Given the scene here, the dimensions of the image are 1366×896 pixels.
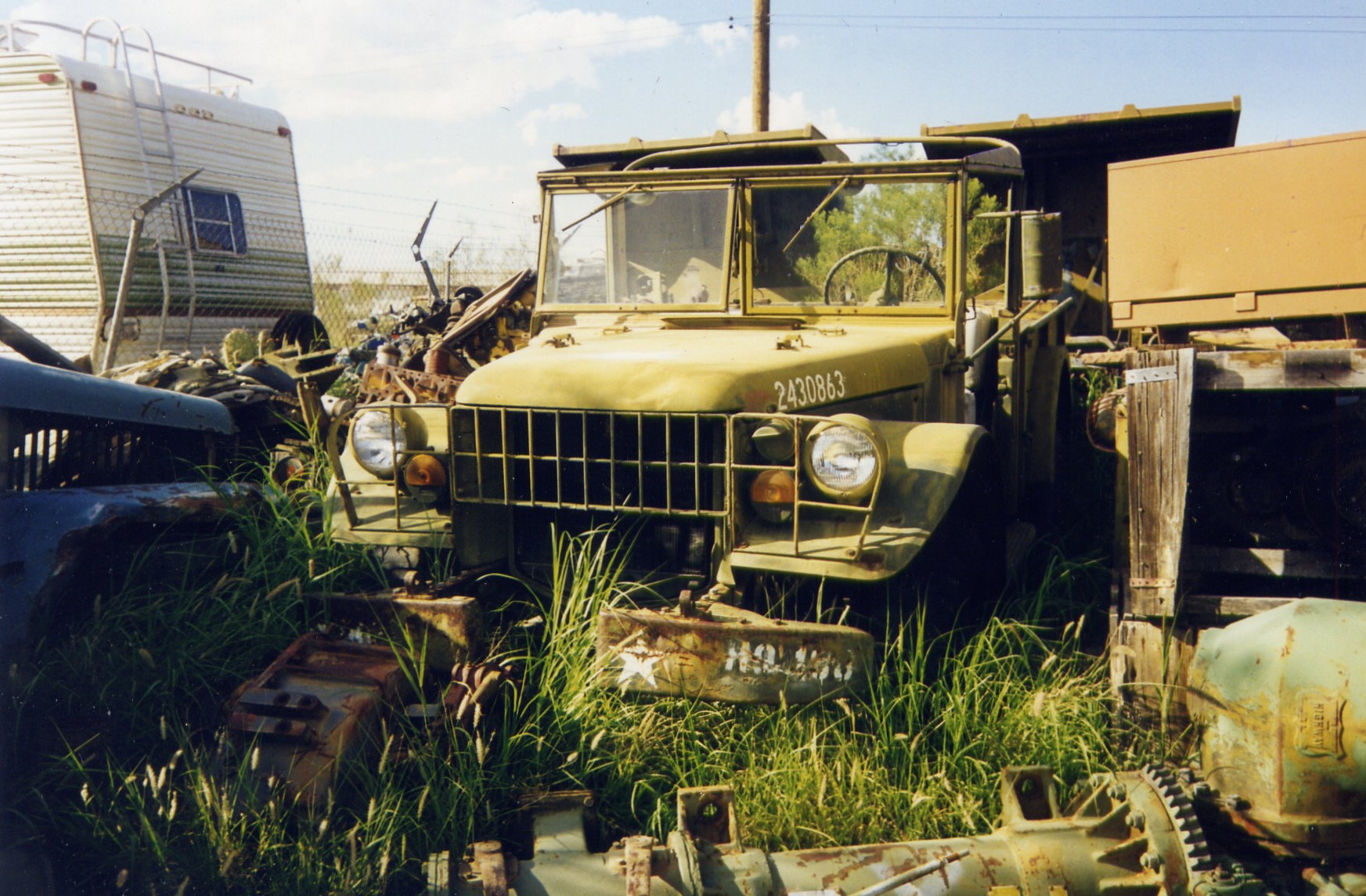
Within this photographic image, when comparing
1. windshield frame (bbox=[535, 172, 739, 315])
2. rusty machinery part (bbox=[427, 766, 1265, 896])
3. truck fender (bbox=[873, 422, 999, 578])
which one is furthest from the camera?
windshield frame (bbox=[535, 172, 739, 315])

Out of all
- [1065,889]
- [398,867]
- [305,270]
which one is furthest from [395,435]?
[305,270]

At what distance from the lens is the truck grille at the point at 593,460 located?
3.49 m

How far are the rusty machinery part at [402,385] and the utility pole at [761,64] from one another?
680 cm

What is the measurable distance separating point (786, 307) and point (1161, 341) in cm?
148

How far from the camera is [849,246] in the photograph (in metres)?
4.68

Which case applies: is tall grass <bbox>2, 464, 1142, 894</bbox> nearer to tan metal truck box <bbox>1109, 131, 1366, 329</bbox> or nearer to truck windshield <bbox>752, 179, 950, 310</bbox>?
tan metal truck box <bbox>1109, 131, 1366, 329</bbox>

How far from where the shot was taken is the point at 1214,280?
12.7 ft

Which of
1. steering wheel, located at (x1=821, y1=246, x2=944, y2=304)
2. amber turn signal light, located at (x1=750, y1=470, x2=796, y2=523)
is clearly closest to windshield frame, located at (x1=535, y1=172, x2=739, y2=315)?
steering wheel, located at (x1=821, y1=246, x2=944, y2=304)

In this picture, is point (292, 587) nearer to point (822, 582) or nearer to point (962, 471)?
point (822, 582)

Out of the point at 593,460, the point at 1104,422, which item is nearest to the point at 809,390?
the point at 593,460

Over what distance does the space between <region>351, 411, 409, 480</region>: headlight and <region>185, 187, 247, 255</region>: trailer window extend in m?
7.70

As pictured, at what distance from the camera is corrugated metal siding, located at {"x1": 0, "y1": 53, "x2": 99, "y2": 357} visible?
928 centimetres

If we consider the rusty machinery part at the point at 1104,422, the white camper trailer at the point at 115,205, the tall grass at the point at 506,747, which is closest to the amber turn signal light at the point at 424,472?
the tall grass at the point at 506,747

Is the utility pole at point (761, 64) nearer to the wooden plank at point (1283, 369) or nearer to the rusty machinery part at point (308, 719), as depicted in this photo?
the wooden plank at point (1283, 369)
